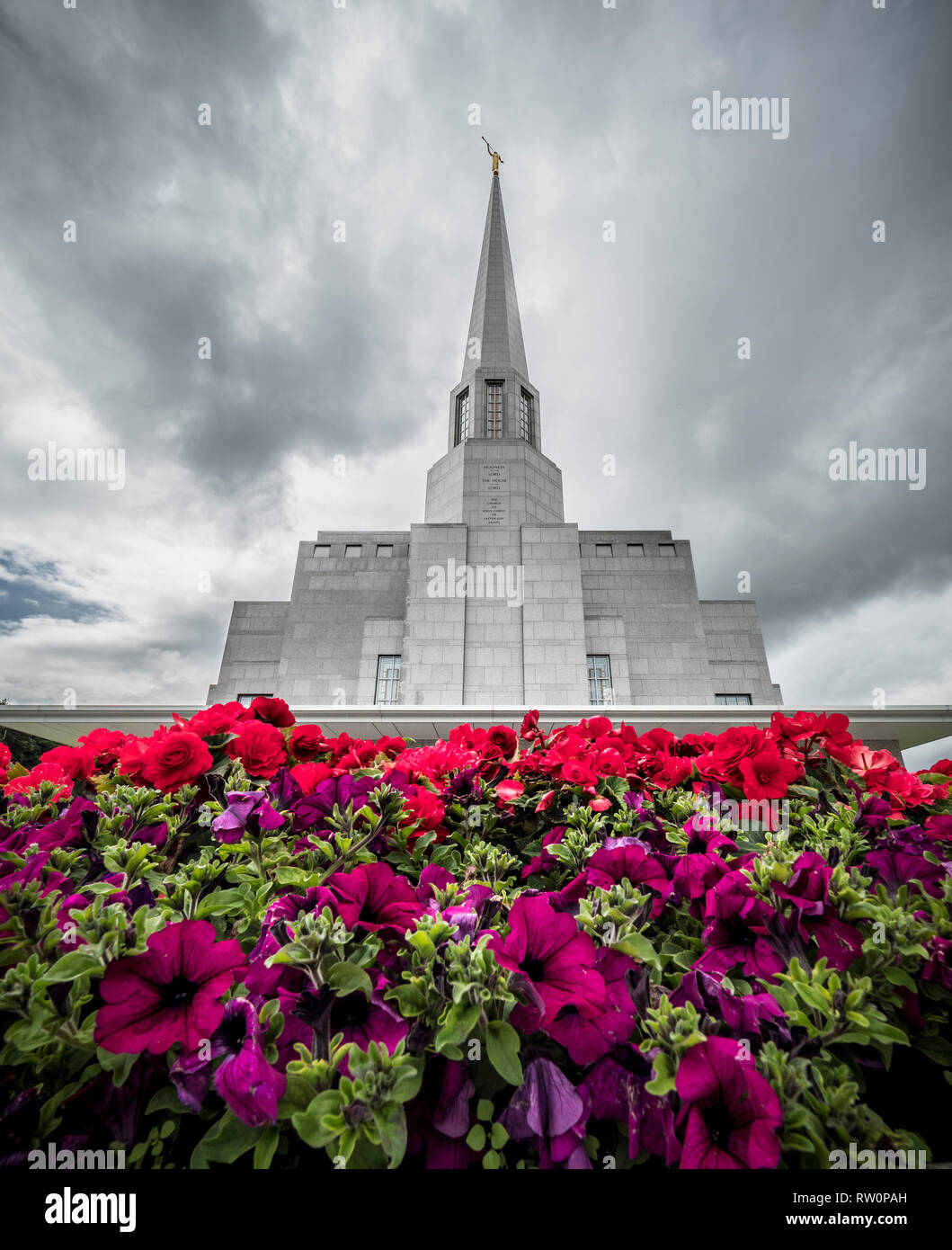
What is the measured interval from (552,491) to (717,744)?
19871 mm

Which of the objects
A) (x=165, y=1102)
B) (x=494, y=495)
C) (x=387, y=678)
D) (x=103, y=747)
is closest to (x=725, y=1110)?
(x=165, y=1102)

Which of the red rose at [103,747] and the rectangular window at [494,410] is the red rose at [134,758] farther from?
the rectangular window at [494,410]

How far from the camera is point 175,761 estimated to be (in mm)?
1625

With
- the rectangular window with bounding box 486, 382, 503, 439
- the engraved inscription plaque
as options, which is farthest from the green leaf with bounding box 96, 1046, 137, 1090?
the rectangular window with bounding box 486, 382, 503, 439

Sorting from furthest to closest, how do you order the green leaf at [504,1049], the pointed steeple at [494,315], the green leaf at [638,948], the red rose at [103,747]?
1. the pointed steeple at [494,315]
2. the red rose at [103,747]
3. the green leaf at [638,948]
4. the green leaf at [504,1049]

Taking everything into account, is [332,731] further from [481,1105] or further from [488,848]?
[481,1105]

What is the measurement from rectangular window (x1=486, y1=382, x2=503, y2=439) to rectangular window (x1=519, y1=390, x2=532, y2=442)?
2.71 feet

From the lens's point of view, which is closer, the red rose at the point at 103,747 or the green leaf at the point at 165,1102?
the green leaf at the point at 165,1102

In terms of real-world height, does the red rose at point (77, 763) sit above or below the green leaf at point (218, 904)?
above

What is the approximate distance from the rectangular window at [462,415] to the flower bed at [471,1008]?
22037 mm

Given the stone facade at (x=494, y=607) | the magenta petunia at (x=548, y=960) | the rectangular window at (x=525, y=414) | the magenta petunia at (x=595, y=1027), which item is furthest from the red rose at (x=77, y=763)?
the rectangular window at (x=525, y=414)

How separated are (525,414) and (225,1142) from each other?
76.9 feet

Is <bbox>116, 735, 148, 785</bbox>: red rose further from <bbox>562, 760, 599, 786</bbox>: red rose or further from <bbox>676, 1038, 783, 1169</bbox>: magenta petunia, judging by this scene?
<bbox>676, 1038, 783, 1169</bbox>: magenta petunia

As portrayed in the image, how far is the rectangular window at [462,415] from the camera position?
863 inches
